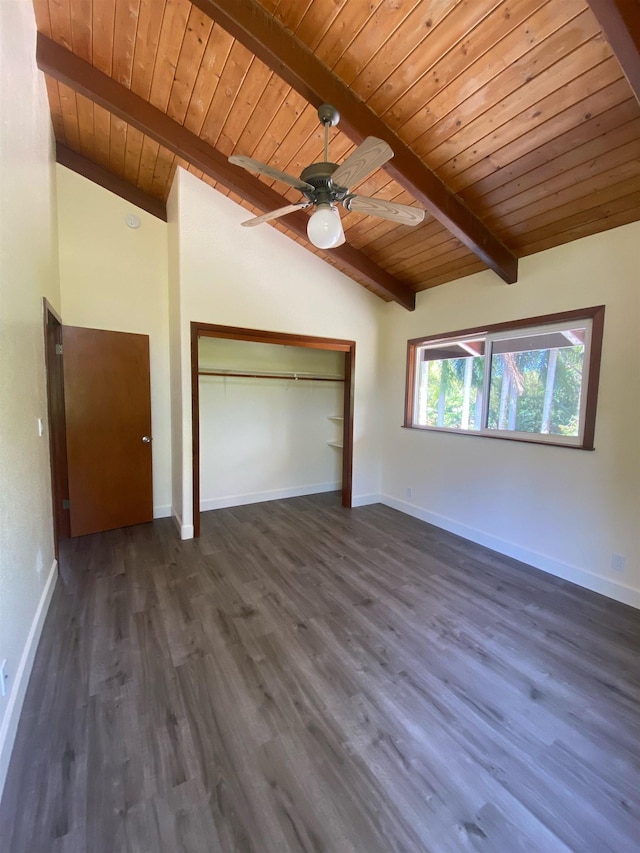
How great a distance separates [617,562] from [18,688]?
3711 millimetres

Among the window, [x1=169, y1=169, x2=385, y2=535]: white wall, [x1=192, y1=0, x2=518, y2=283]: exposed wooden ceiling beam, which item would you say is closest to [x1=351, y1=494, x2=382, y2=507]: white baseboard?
[x1=169, y1=169, x2=385, y2=535]: white wall

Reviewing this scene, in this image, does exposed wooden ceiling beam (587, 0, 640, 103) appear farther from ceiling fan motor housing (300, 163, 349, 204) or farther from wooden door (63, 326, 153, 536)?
wooden door (63, 326, 153, 536)

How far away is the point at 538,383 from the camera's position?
10.4 feet

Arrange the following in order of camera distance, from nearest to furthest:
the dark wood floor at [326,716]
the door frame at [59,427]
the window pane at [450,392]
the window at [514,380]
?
the dark wood floor at [326,716]
the window at [514,380]
the door frame at [59,427]
the window pane at [450,392]

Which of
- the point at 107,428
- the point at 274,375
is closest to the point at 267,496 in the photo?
the point at 274,375

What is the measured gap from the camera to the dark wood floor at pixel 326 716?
1242 millimetres

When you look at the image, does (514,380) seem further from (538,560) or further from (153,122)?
(153,122)

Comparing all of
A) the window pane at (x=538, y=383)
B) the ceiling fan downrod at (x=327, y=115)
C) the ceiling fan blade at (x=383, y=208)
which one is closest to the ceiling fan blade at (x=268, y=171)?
the ceiling fan blade at (x=383, y=208)

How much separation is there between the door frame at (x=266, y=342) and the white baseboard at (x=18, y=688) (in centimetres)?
153

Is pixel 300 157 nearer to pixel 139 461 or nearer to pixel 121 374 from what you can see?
pixel 121 374

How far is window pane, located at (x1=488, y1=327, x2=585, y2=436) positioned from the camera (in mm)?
2922

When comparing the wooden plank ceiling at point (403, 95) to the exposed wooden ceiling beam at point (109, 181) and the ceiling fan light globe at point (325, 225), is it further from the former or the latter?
the ceiling fan light globe at point (325, 225)

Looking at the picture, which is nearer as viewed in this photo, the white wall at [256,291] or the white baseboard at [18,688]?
the white baseboard at [18,688]

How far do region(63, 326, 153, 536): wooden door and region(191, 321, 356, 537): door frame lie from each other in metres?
0.80
